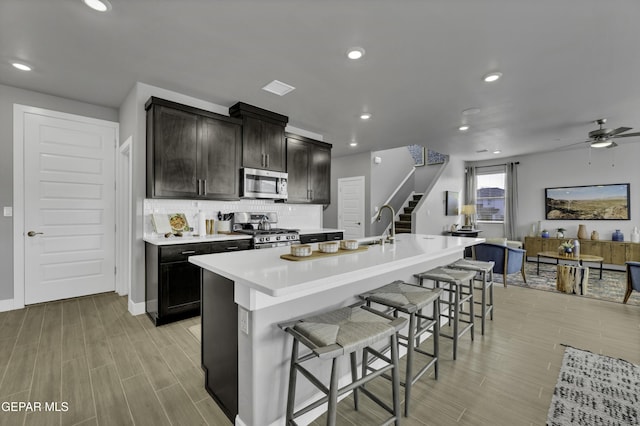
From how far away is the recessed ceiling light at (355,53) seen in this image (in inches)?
100

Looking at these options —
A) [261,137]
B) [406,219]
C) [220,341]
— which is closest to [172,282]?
[220,341]

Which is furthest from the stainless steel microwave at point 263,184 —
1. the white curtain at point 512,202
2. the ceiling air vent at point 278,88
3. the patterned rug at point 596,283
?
the white curtain at point 512,202

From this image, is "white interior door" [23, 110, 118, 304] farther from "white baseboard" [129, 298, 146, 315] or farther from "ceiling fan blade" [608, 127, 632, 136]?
"ceiling fan blade" [608, 127, 632, 136]

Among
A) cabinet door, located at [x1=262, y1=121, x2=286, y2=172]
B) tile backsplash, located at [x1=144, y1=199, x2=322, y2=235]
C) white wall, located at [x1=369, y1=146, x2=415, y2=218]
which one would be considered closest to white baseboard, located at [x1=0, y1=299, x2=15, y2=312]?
tile backsplash, located at [x1=144, y1=199, x2=322, y2=235]

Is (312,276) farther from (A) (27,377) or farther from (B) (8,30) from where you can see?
(B) (8,30)

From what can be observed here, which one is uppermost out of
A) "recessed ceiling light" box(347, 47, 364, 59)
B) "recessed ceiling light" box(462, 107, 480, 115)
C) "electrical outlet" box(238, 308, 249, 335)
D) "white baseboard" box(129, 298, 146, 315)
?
"recessed ceiling light" box(462, 107, 480, 115)

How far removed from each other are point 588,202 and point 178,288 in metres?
8.70

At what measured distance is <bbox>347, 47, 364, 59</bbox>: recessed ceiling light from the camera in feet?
8.37

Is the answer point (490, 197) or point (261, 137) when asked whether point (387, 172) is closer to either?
point (490, 197)

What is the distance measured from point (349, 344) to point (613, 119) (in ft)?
19.6

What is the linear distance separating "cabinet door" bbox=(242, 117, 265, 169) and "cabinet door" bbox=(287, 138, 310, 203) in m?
0.66

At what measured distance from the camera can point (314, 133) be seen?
541 cm

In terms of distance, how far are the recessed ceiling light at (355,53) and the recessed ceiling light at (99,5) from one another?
73.8 inches

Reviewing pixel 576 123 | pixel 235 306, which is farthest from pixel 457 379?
pixel 576 123
